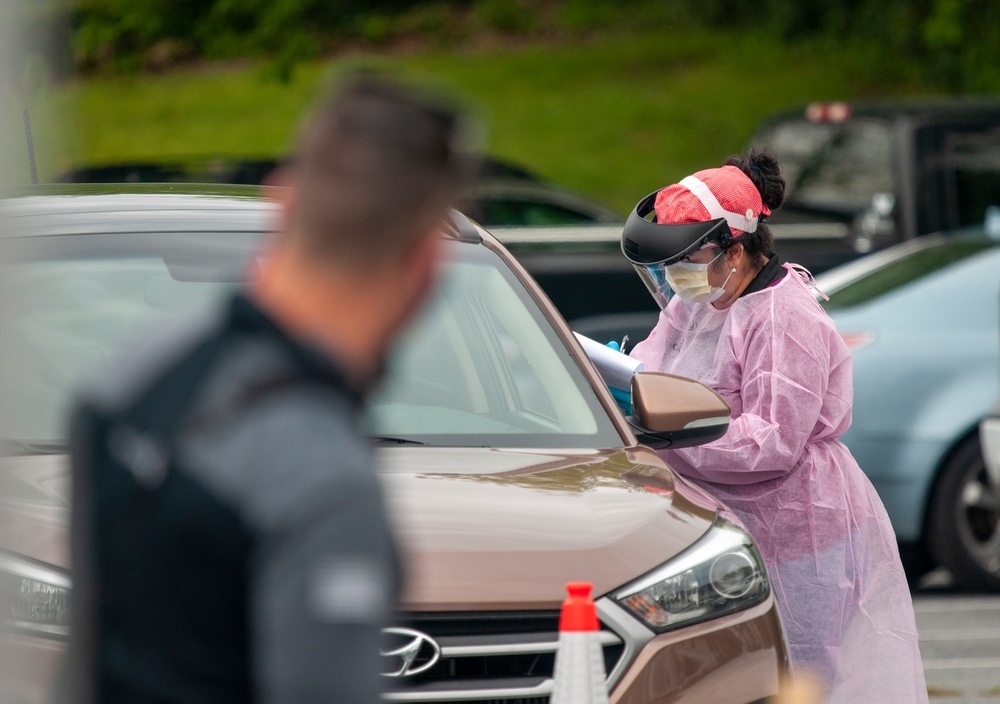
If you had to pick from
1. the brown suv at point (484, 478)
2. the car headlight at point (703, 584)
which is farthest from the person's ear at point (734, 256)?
the car headlight at point (703, 584)

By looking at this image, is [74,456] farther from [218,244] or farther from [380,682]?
[218,244]

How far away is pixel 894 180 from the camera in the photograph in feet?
33.3

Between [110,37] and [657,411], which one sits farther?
[110,37]

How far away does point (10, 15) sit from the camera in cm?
146

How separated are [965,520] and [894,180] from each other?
322 centimetres

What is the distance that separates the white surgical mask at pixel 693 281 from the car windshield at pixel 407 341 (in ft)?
1.11

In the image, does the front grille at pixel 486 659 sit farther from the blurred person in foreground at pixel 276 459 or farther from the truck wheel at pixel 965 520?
the truck wheel at pixel 965 520

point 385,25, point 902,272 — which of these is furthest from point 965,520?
point 385,25

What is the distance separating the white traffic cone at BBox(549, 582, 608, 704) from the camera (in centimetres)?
285

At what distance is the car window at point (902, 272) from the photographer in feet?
26.3

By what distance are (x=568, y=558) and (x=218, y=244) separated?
1.33 m

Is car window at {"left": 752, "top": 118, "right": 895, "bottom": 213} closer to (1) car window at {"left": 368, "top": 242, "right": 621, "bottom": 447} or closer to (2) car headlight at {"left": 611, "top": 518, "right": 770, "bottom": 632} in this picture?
(1) car window at {"left": 368, "top": 242, "right": 621, "bottom": 447}

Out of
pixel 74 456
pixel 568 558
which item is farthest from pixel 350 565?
pixel 568 558

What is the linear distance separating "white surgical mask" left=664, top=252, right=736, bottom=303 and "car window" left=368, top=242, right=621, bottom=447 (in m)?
0.33
